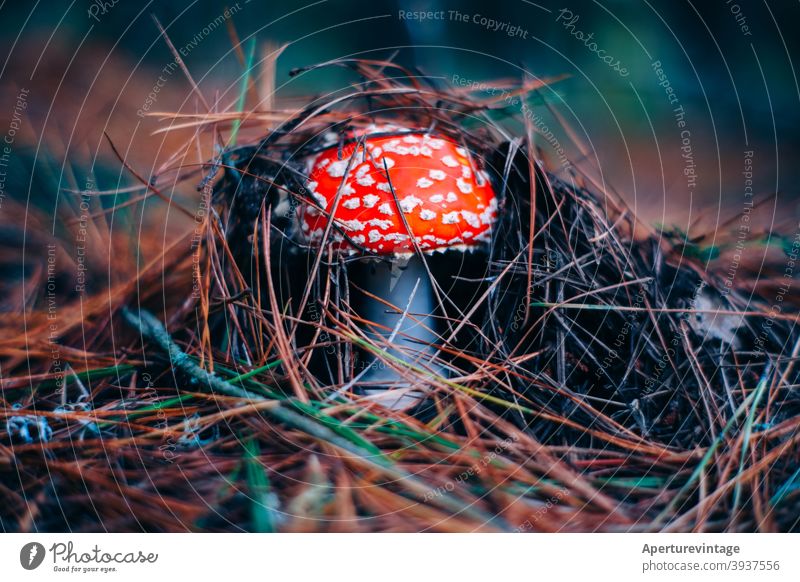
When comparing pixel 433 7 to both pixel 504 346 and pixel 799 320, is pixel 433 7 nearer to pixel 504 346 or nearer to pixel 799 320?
pixel 504 346

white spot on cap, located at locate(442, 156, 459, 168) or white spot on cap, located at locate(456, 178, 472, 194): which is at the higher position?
white spot on cap, located at locate(442, 156, 459, 168)

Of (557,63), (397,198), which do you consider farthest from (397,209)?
(557,63)

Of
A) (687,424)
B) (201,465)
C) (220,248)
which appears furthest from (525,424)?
(220,248)

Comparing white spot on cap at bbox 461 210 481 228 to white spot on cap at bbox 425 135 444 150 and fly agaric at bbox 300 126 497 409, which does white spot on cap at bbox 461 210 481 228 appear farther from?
white spot on cap at bbox 425 135 444 150

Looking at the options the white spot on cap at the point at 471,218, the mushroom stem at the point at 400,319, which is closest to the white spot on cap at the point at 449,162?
the white spot on cap at the point at 471,218

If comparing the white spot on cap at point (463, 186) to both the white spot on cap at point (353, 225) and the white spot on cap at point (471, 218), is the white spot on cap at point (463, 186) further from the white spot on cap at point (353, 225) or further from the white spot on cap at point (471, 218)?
the white spot on cap at point (353, 225)
